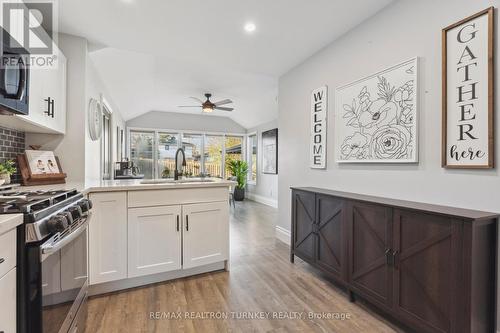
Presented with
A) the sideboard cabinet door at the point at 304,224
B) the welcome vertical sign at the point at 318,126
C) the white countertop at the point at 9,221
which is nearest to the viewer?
the white countertop at the point at 9,221

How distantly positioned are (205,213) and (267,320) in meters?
1.12

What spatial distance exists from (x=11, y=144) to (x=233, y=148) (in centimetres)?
627

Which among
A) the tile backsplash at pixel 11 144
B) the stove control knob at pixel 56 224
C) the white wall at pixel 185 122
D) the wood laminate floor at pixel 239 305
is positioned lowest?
the wood laminate floor at pixel 239 305

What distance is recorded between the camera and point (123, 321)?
1.83m

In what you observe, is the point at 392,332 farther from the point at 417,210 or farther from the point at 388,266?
the point at 417,210

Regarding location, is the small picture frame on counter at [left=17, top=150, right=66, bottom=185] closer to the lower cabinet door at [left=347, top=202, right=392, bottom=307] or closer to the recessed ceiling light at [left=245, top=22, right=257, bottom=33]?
the recessed ceiling light at [left=245, top=22, right=257, bottom=33]

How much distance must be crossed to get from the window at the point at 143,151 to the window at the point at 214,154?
5.37 feet

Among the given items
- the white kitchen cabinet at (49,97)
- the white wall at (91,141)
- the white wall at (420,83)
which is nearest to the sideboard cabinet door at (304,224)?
the white wall at (420,83)

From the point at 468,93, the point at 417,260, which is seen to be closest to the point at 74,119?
the point at 417,260

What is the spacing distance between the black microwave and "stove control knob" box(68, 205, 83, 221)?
656 mm

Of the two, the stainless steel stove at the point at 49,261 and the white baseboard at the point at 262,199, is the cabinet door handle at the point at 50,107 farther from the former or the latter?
the white baseboard at the point at 262,199

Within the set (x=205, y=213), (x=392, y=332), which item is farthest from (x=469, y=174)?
(x=205, y=213)

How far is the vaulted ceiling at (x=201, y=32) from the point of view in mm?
2154

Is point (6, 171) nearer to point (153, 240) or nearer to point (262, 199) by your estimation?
point (153, 240)
